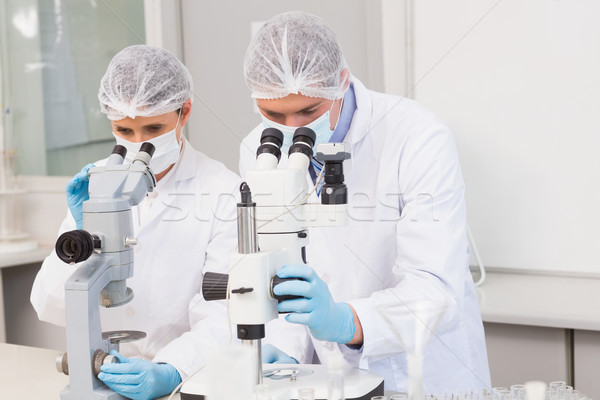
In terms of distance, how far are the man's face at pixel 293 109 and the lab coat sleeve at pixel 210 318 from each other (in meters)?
0.37

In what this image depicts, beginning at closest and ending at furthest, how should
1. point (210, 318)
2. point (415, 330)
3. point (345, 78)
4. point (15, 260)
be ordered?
point (415, 330)
point (345, 78)
point (210, 318)
point (15, 260)

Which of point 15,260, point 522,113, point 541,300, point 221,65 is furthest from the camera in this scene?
point 221,65

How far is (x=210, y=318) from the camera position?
63.7 inches

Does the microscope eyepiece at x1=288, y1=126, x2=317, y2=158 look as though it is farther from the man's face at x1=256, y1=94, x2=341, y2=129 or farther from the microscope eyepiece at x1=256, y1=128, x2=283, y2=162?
the man's face at x1=256, y1=94, x2=341, y2=129

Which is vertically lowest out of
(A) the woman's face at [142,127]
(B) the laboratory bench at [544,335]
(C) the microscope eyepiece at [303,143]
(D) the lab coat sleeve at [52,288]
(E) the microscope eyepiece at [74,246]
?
(B) the laboratory bench at [544,335]

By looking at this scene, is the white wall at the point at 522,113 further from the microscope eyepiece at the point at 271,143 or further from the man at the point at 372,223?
the microscope eyepiece at the point at 271,143

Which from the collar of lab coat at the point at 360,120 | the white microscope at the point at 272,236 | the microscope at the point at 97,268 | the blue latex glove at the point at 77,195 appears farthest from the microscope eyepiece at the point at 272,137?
the blue latex glove at the point at 77,195

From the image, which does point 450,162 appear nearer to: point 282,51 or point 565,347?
point 282,51

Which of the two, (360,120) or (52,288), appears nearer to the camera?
(360,120)

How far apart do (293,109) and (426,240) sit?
0.40 meters

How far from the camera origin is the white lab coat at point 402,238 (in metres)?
1.43

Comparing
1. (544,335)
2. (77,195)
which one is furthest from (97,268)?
(544,335)

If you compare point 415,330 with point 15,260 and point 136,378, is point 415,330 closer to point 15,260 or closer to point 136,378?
point 136,378

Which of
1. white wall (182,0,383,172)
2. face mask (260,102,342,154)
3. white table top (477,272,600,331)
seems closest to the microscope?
face mask (260,102,342,154)
